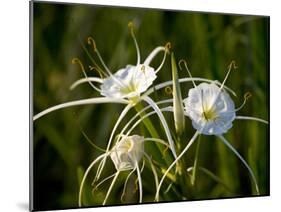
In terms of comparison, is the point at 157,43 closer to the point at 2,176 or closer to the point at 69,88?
the point at 69,88

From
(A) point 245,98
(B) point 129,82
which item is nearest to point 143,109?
(B) point 129,82

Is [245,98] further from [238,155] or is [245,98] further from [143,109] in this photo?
[143,109]

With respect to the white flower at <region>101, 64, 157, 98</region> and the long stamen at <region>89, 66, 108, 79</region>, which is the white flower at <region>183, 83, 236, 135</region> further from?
the long stamen at <region>89, 66, 108, 79</region>

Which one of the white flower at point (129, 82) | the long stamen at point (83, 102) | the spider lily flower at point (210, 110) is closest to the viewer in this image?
the long stamen at point (83, 102)

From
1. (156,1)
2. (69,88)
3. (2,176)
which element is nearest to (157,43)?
(156,1)

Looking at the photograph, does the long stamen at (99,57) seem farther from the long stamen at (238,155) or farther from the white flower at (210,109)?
the long stamen at (238,155)

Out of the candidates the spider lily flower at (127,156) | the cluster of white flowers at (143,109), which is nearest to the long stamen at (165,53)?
the cluster of white flowers at (143,109)

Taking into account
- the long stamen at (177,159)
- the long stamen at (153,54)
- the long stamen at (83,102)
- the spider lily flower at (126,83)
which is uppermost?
the long stamen at (153,54)

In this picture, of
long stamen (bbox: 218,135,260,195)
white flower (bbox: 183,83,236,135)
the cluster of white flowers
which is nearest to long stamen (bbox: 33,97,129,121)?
the cluster of white flowers
